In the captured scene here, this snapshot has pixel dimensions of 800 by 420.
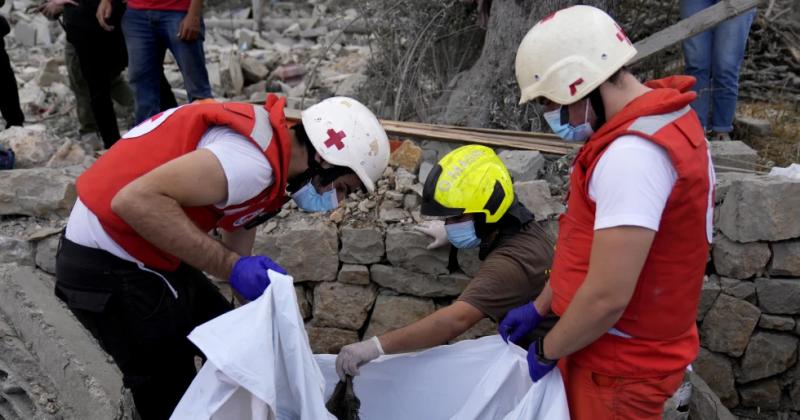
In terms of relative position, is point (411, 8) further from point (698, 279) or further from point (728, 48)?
point (698, 279)

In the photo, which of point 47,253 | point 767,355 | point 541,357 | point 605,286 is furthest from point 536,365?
point 47,253

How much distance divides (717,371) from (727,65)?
1.91 metres

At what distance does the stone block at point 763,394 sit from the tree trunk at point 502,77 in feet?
6.62

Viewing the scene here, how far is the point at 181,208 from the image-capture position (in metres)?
2.59

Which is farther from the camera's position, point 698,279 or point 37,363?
point 37,363

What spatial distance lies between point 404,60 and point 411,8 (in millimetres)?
404

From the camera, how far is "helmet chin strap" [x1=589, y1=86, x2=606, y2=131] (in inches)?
89.3

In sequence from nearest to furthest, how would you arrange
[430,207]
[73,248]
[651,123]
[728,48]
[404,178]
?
[651,123] < [73,248] < [430,207] < [404,178] < [728,48]

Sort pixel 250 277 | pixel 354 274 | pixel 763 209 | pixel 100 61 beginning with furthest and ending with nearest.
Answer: pixel 100 61, pixel 354 274, pixel 763 209, pixel 250 277

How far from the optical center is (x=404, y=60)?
5891 millimetres

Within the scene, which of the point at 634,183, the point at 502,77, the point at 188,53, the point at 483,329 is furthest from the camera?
the point at 188,53

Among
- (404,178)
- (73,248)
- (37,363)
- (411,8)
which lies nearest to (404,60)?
(411,8)

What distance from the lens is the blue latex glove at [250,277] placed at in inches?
104

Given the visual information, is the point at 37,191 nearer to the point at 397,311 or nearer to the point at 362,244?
the point at 362,244
